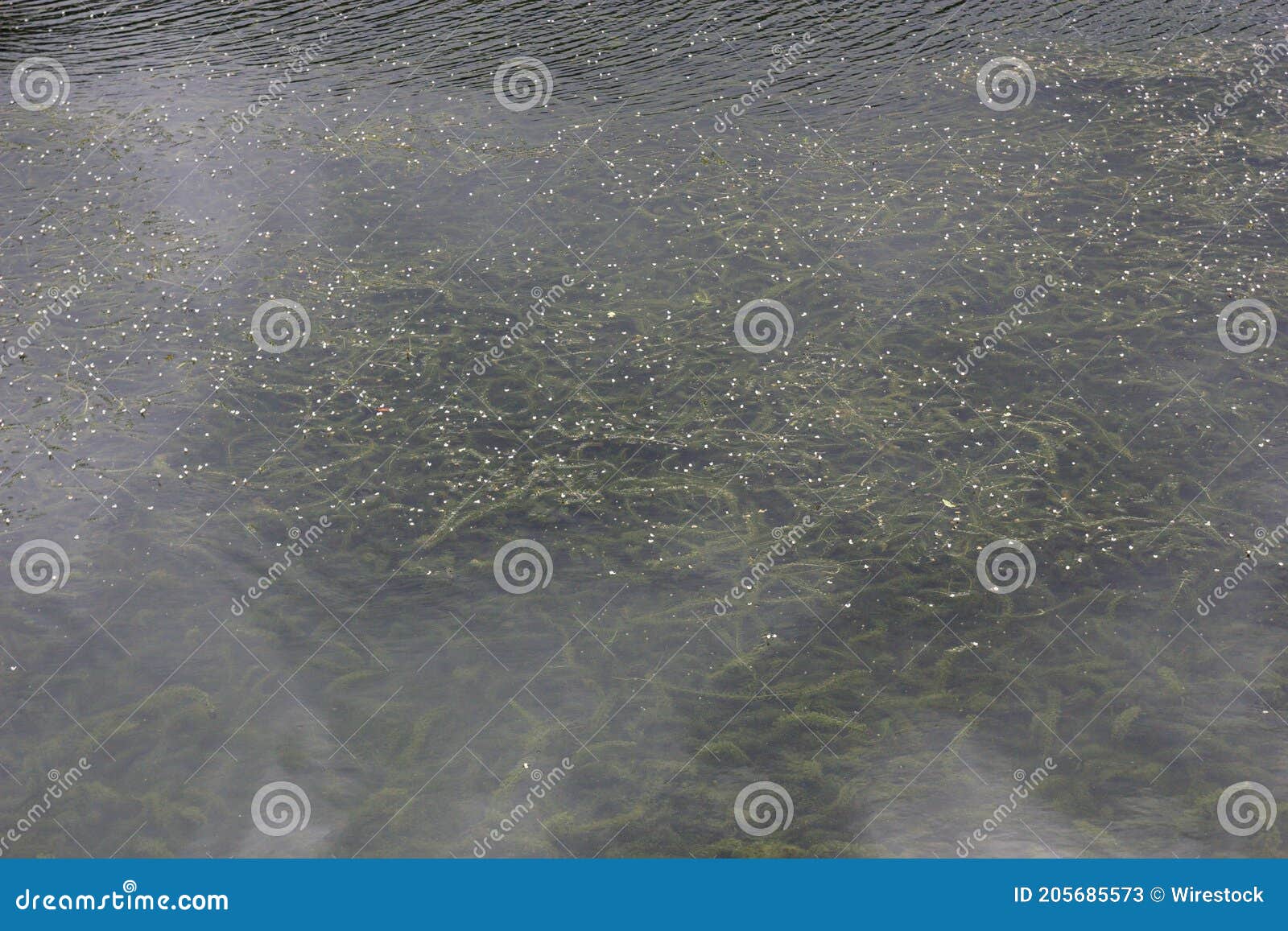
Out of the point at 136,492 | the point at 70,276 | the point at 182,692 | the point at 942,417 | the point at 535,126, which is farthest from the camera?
the point at 535,126

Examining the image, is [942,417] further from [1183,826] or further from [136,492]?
[136,492]

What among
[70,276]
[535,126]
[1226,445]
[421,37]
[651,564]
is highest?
[421,37]

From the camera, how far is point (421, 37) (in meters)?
8.40

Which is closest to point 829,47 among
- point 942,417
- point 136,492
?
point 942,417

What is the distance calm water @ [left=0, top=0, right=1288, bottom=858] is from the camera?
4352 mm

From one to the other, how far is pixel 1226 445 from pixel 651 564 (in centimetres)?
299

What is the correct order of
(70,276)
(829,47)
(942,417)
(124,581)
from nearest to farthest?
(124,581), (942,417), (70,276), (829,47)

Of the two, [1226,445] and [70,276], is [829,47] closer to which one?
[1226,445]

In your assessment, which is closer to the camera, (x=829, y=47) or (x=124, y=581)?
(x=124, y=581)

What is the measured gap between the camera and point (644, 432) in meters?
5.70

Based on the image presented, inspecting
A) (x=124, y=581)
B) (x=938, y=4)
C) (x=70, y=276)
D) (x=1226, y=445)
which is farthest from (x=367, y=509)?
(x=938, y=4)

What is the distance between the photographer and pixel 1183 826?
418cm

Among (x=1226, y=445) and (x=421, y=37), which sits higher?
(x=421, y=37)

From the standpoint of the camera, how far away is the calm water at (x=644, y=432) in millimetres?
4352
